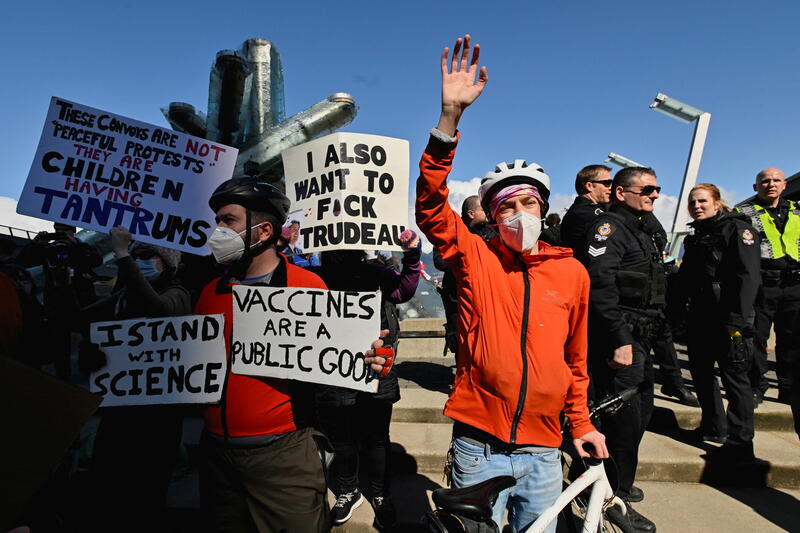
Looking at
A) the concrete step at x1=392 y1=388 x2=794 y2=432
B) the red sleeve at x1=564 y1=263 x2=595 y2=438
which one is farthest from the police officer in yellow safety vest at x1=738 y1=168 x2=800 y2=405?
the red sleeve at x1=564 y1=263 x2=595 y2=438

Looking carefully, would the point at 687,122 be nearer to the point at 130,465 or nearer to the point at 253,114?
the point at 130,465

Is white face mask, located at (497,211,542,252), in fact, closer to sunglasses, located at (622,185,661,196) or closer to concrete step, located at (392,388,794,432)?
sunglasses, located at (622,185,661,196)

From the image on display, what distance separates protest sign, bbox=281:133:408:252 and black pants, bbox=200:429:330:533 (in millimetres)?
1416

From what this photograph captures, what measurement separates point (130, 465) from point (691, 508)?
409 centimetres

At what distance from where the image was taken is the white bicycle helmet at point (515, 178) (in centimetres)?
203

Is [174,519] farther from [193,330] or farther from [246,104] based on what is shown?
[246,104]

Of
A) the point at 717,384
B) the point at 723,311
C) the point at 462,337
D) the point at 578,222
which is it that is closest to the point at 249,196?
the point at 462,337

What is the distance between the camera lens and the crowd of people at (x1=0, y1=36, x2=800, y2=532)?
6.25 ft

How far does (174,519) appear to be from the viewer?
3561 mm

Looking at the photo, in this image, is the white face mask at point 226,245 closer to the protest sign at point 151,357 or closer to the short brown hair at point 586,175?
the protest sign at point 151,357

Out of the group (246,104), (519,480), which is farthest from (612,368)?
(246,104)

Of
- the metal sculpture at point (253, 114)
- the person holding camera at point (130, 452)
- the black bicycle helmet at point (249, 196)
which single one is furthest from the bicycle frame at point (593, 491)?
the metal sculpture at point (253, 114)

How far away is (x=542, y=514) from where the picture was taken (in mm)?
1920

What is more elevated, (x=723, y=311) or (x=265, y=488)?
(x=723, y=311)
